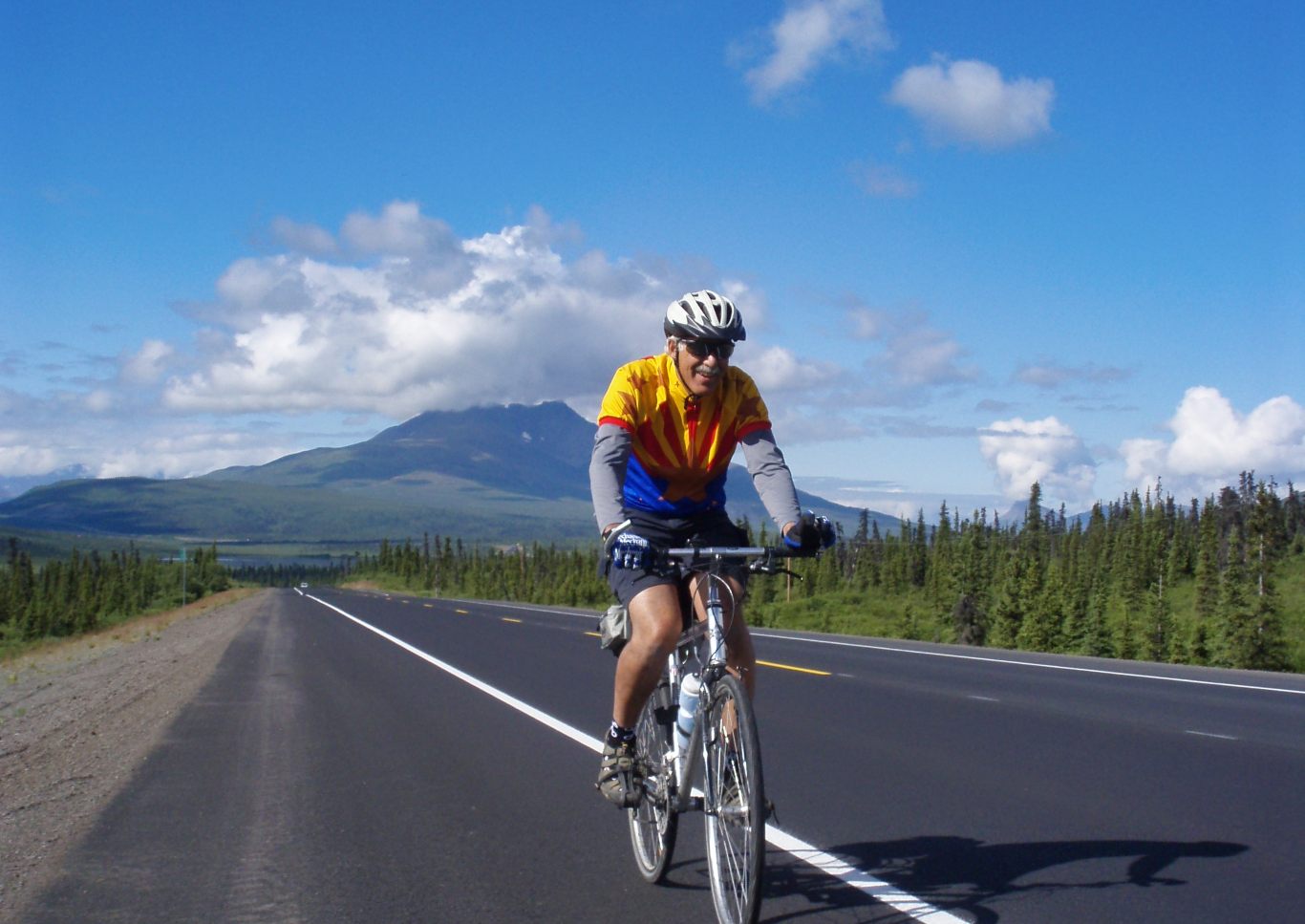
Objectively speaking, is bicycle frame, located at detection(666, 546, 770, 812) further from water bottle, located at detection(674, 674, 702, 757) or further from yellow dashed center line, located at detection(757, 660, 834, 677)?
yellow dashed center line, located at detection(757, 660, 834, 677)

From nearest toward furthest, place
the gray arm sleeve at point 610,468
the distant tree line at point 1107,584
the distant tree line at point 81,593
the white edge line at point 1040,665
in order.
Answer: the gray arm sleeve at point 610,468
the white edge line at point 1040,665
the distant tree line at point 1107,584
the distant tree line at point 81,593

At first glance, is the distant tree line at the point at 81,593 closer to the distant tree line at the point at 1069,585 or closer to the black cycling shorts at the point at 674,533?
the distant tree line at the point at 1069,585

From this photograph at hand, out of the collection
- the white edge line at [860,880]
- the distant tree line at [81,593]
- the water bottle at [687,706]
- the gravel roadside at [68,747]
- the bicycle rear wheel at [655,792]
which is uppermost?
the water bottle at [687,706]

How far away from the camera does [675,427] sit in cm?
487

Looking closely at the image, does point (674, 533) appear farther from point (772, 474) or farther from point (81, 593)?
point (81, 593)

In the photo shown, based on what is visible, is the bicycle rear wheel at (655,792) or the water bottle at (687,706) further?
the bicycle rear wheel at (655,792)

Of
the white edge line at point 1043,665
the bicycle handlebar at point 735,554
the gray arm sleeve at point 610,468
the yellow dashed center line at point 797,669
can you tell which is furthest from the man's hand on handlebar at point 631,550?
the yellow dashed center line at point 797,669

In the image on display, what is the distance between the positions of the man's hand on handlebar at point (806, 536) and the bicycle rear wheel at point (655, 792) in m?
0.85

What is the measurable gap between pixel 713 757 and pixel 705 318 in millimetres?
1638

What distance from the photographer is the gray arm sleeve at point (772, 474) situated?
478 cm

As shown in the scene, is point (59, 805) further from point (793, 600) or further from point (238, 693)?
point (793, 600)

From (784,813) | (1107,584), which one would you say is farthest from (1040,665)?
(1107,584)

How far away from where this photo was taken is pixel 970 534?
284ft

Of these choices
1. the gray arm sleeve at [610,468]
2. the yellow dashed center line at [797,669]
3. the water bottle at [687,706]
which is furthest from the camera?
the yellow dashed center line at [797,669]
